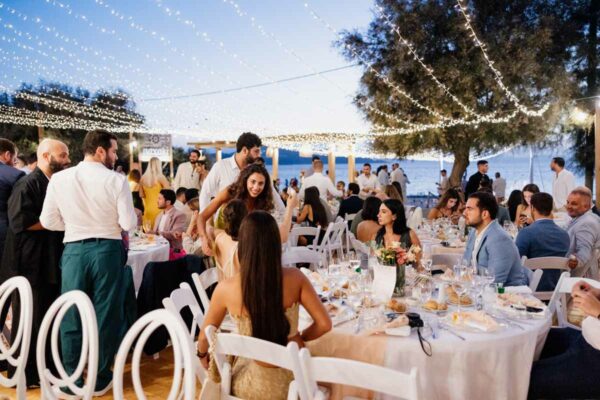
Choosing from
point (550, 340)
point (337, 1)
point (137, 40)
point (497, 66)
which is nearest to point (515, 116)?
point (497, 66)

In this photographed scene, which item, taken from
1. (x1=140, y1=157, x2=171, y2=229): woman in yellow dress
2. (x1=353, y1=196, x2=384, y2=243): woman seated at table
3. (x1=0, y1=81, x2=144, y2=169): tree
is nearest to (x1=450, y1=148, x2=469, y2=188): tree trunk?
(x1=353, y1=196, x2=384, y2=243): woman seated at table

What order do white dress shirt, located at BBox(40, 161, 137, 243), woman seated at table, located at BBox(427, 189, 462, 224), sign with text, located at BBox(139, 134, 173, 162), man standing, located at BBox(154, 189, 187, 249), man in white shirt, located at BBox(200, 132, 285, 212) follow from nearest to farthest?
white dress shirt, located at BBox(40, 161, 137, 243) < man in white shirt, located at BBox(200, 132, 285, 212) < man standing, located at BBox(154, 189, 187, 249) < woman seated at table, located at BBox(427, 189, 462, 224) < sign with text, located at BBox(139, 134, 173, 162)

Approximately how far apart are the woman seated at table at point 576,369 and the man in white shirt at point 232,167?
232 centimetres

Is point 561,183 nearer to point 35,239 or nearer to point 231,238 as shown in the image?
point 231,238

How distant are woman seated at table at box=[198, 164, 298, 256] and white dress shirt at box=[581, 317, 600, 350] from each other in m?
1.96

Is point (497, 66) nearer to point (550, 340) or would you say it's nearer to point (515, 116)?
point (515, 116)

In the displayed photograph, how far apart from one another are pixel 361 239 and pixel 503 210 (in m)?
2.35

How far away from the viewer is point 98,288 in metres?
3.34

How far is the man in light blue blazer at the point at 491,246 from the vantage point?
3.50 metres

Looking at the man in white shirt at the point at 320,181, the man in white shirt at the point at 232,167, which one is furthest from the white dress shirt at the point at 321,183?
the man in white shirt at the point at 232,167

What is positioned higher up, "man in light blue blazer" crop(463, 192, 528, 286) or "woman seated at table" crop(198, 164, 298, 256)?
"woman seated at table" crop(198, 164, 298, 256)

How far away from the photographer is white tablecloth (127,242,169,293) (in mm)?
4773

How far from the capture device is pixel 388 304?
2.82m

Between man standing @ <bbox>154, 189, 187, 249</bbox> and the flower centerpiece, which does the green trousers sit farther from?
man standing @ <bbox>154, 189, 187, 249</bbox>
